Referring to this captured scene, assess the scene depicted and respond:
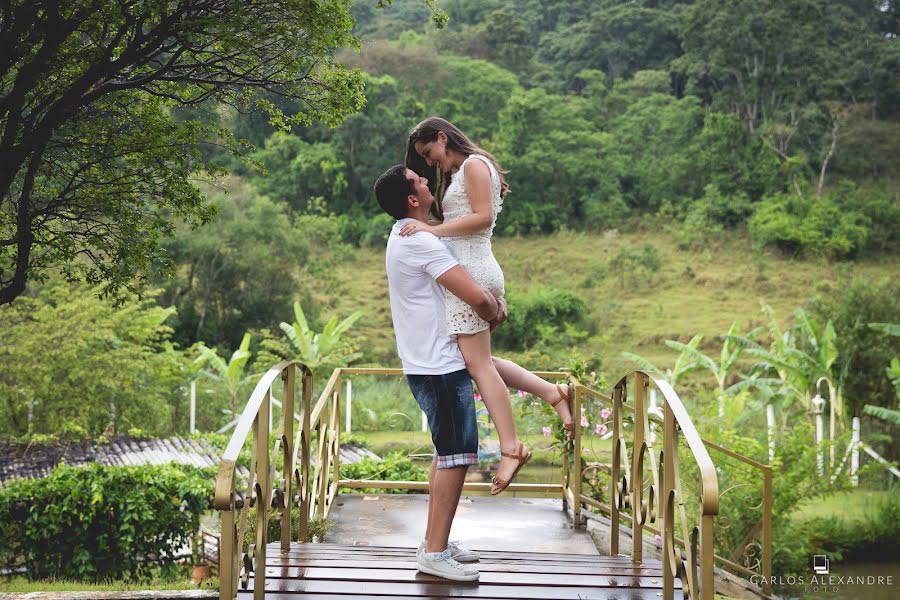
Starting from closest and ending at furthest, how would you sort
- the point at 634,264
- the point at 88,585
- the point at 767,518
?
the point at 767,518
the point at 88,585
the point at 634,264

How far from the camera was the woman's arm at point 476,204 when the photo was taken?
3809 mm

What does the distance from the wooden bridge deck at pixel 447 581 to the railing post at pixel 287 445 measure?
0.11 meters

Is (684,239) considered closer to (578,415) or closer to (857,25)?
(857,25)

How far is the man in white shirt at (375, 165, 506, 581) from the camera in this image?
3555 millimetres

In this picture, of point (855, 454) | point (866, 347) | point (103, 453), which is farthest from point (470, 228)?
point (866, 347)

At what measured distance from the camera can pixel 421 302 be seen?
3.60m

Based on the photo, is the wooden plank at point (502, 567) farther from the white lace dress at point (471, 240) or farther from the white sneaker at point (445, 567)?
the white lace dress at point (471, 240)

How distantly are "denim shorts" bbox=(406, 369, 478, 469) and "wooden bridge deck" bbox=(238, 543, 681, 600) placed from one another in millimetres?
436

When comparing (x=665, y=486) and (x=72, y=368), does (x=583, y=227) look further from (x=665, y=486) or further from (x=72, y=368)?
(x=665, y=486)

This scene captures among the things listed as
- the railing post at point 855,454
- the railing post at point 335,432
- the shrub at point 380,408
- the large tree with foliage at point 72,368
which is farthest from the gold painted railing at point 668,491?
the shrub at point 380,408

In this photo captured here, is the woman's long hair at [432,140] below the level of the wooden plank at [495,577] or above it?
above

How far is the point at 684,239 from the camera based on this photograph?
31453 mm

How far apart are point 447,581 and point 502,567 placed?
1.24 ft

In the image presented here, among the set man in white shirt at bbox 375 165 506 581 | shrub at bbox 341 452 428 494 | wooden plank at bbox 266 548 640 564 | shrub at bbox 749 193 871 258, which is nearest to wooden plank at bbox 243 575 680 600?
man in white shirt at bbox 375 165 506 581
